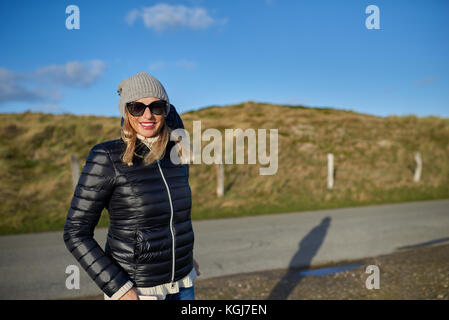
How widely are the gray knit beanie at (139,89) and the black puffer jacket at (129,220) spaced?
28cm

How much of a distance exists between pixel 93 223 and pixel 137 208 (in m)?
0.25

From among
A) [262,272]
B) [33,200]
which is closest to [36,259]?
[262,272]

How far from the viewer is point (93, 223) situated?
181 cm

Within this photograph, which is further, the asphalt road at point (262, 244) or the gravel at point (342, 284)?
the asphalt road at point (262, 244)

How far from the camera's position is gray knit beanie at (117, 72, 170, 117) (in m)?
1.99

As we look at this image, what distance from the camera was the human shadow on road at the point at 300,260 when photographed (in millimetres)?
4551

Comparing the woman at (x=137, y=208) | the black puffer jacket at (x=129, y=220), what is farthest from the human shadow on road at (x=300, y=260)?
the black puffer jacket at (x=129, y=220)

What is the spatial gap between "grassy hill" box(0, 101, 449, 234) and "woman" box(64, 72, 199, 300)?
23.3 ft

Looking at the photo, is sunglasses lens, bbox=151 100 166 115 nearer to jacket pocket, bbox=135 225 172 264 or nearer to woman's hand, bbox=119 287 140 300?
jacket pocket, bbox=135 225 172 264

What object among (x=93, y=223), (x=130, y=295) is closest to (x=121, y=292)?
(x=130, y=295)

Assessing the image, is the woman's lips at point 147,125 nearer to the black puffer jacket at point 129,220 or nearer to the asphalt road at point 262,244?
the black puffer jacket at point 129,220

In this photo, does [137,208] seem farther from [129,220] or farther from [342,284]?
[342,284]

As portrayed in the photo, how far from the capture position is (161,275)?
196 centimetres

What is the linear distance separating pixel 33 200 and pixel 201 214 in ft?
20.2
